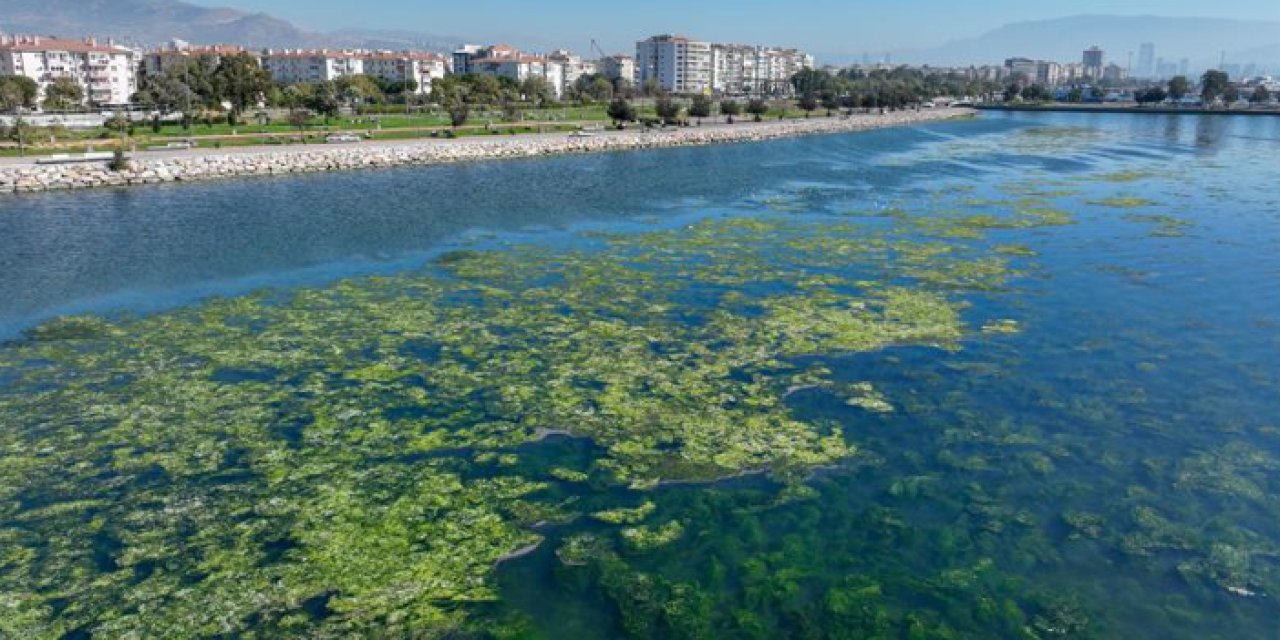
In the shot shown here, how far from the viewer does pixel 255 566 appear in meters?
8.71

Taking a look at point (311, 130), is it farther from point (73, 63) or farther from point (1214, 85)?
point (1214, 85)

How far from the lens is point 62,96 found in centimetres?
6400

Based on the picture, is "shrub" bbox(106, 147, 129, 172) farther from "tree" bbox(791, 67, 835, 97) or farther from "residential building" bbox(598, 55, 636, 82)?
"residential building" bbox(598, 55, 636, 82)

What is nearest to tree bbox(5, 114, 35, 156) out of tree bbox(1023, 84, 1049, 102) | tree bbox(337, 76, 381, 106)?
tree bbox(337, 76, 381, 106)

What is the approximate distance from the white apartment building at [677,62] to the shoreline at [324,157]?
302ft

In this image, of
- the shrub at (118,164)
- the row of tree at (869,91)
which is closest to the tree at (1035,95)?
the row of tree at (869,91)

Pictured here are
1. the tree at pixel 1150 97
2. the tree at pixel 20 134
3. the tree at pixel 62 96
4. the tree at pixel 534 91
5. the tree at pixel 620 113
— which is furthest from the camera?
the tree at pixel 1150 97

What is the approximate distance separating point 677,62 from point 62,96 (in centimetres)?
10905

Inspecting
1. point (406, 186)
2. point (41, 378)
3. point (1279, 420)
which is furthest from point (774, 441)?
point (406, 186)

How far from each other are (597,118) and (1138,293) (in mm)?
60638

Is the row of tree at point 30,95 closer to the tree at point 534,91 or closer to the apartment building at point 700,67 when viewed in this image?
the tree at point 534,91

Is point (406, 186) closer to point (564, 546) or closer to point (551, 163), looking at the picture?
point (551, 163)

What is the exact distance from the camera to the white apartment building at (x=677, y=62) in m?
155

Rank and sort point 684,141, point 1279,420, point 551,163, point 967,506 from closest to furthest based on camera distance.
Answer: point 967,506 → point 1279,420 → point 551,163 → point 684,141
